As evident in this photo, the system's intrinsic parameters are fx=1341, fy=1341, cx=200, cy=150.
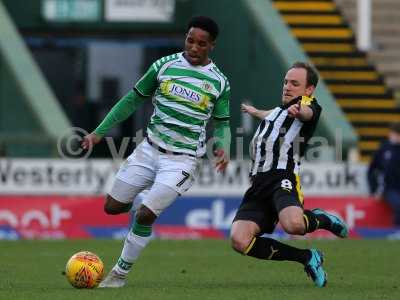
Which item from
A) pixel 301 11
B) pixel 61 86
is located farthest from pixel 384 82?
pixel 61 86

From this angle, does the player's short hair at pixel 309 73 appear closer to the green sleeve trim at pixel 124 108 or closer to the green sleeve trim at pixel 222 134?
the green sleeve trim at pixel 222 134

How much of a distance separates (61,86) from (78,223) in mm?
9344

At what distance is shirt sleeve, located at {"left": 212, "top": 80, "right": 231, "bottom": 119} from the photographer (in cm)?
1104

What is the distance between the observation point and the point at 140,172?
10.8 m

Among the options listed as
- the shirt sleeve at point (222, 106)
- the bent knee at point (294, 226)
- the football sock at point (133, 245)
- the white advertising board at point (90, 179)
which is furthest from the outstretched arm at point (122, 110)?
the white advertising board at point (90, 179)

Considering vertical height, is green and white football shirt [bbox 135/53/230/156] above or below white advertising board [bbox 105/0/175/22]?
above

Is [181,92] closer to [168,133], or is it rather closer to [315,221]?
[168,133]

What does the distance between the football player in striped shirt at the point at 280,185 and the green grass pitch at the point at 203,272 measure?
295mm

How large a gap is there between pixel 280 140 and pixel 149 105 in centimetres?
1714

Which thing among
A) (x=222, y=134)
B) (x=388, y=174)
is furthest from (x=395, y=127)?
(x=222, y=134)

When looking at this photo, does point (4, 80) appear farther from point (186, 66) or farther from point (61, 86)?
point (186, 66)

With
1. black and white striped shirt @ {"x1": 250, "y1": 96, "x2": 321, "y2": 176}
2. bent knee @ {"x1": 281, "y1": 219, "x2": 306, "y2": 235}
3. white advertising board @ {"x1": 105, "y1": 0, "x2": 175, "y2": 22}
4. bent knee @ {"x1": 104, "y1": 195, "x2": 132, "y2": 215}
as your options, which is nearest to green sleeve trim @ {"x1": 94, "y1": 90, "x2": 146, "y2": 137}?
bent knee @ {"x1": 104, "y1": 195, "x2": 132, "y2": 215}

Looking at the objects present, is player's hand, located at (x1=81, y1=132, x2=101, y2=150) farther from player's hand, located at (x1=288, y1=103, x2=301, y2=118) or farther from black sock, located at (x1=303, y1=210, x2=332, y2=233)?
black sock, located at (x1=303, y1=210, x2=332, y2=233)

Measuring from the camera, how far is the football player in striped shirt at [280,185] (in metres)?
10.7
